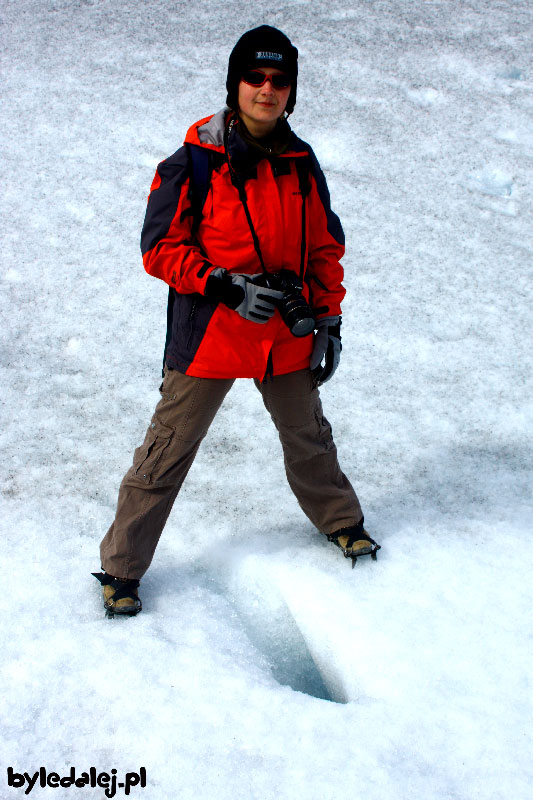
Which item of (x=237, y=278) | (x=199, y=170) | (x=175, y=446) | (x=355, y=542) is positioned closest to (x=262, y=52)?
(x=199, y=170)

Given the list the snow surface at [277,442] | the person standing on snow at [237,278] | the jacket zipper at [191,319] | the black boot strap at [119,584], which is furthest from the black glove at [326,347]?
the black boot strap at [119,584]

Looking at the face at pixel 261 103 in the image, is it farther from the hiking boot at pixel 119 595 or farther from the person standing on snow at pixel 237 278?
the hiking boot at pixel 119 595

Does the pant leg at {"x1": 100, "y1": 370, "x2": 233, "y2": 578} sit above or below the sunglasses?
below

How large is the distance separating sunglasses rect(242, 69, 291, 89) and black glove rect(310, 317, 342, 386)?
0.78 metres

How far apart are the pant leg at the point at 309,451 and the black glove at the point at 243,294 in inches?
13.7

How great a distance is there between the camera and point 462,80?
215 inches

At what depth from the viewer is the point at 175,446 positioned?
242 cm

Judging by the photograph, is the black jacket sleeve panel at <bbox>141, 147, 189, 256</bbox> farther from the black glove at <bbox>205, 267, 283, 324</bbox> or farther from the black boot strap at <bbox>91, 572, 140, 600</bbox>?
the black boot strap at <bbox>91, 572, 140, 600</bbox>

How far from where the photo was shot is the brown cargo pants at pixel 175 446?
7.85 ft

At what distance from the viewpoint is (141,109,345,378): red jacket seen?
2.16 meters

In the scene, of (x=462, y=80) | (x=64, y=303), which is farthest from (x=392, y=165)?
(x=64, y=303)

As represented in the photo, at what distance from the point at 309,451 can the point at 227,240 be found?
0.87m

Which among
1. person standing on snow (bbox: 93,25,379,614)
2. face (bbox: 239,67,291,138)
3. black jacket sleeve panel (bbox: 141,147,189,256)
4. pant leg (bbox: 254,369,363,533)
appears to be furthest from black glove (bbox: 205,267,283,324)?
face (bbox: 239,67,291,138)

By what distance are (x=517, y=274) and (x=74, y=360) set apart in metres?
2.63
